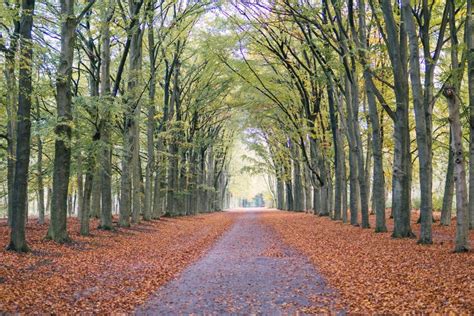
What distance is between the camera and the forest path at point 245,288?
668 centimetres

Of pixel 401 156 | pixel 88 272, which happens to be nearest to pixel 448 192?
pixel 401 156

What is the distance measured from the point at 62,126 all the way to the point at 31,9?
4.07 m

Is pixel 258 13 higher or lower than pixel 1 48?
higher

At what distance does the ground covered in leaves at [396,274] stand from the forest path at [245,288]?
1.40 feet

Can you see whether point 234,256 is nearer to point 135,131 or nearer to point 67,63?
point 67,63

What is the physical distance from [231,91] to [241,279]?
3046 centimetres

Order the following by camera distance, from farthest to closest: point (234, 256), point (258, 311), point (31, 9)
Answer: point (234, 256)
point (31, 9)
point (258, 311)

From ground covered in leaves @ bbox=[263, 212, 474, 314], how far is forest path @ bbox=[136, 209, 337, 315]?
43 cm

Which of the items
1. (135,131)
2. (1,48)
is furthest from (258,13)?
(1,48)

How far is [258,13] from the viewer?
22.2 metres

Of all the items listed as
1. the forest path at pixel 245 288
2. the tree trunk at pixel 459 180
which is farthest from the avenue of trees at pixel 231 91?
the forest path at pixel 245 288

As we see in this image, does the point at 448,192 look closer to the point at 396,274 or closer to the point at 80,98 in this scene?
the point at 396,274

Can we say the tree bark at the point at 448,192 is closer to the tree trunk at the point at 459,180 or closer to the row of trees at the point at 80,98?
the tree trunk at the point at 459,180

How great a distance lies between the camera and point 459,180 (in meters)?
10.7
